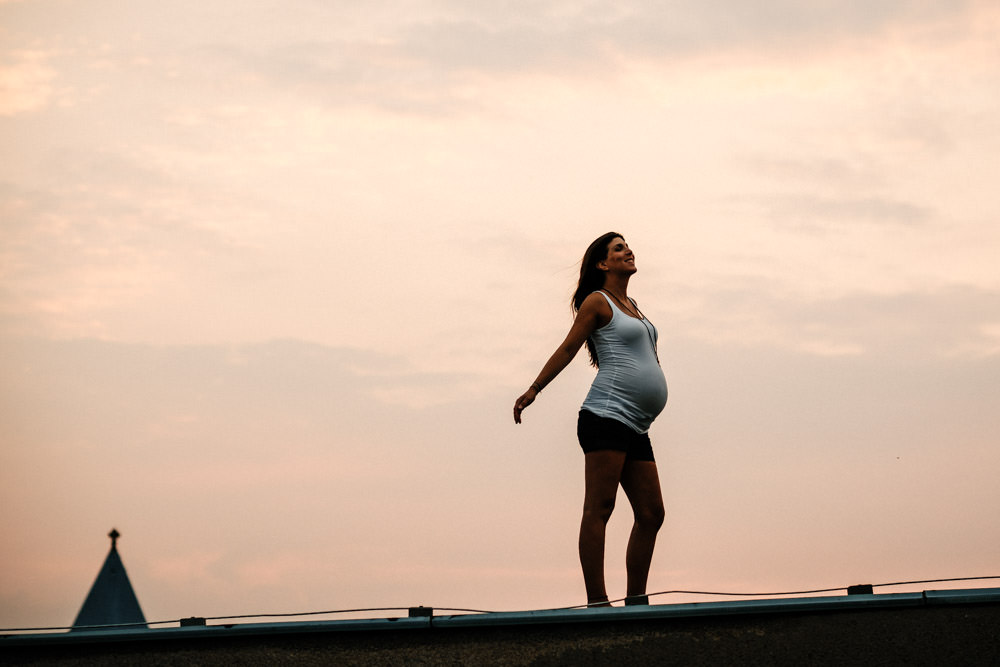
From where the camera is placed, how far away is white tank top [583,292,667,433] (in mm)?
6266

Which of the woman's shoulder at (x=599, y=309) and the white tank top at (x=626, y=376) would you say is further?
the woman's shoulder at (x=599, y=309)

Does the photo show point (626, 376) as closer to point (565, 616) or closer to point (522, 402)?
point (522, 402)

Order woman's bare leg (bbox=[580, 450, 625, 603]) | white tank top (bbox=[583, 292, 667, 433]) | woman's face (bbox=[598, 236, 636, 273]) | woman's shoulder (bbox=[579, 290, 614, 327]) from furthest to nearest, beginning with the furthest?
woman's face (bbox=[598, 236, 636, 273]), woman's shoulder (bbox=[579, 290, 614, 327]), white tank top (bbox=[583, 292, 667, 433]), woman's bare leg (bbox=[580, 450, 625, 603])

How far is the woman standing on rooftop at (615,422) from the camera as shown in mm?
6164

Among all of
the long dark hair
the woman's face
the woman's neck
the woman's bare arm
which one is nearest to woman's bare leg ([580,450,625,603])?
the woman's bare arm

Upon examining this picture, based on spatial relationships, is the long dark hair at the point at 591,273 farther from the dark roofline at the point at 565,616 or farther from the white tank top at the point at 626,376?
the dark roofline at the point at 565,616

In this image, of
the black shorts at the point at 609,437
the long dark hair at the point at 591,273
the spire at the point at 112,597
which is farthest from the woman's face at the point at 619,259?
the spire at the point at 112,597

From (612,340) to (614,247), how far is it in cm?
60

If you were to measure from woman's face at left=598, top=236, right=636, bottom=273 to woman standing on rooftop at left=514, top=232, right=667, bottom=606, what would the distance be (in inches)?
6.8

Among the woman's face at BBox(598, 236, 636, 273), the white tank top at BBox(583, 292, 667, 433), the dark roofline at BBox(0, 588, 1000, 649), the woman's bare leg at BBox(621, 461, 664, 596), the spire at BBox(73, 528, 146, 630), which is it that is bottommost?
the dark roofline at BBox(0, 588, 1000, 649)

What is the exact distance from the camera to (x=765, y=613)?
16.9 ft

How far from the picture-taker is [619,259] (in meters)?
6.64

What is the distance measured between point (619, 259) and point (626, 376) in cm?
72

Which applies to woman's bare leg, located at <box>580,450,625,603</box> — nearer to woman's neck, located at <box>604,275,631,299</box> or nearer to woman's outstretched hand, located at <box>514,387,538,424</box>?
woman's outstretched hand, located at <box>514,387,538,424</box>
